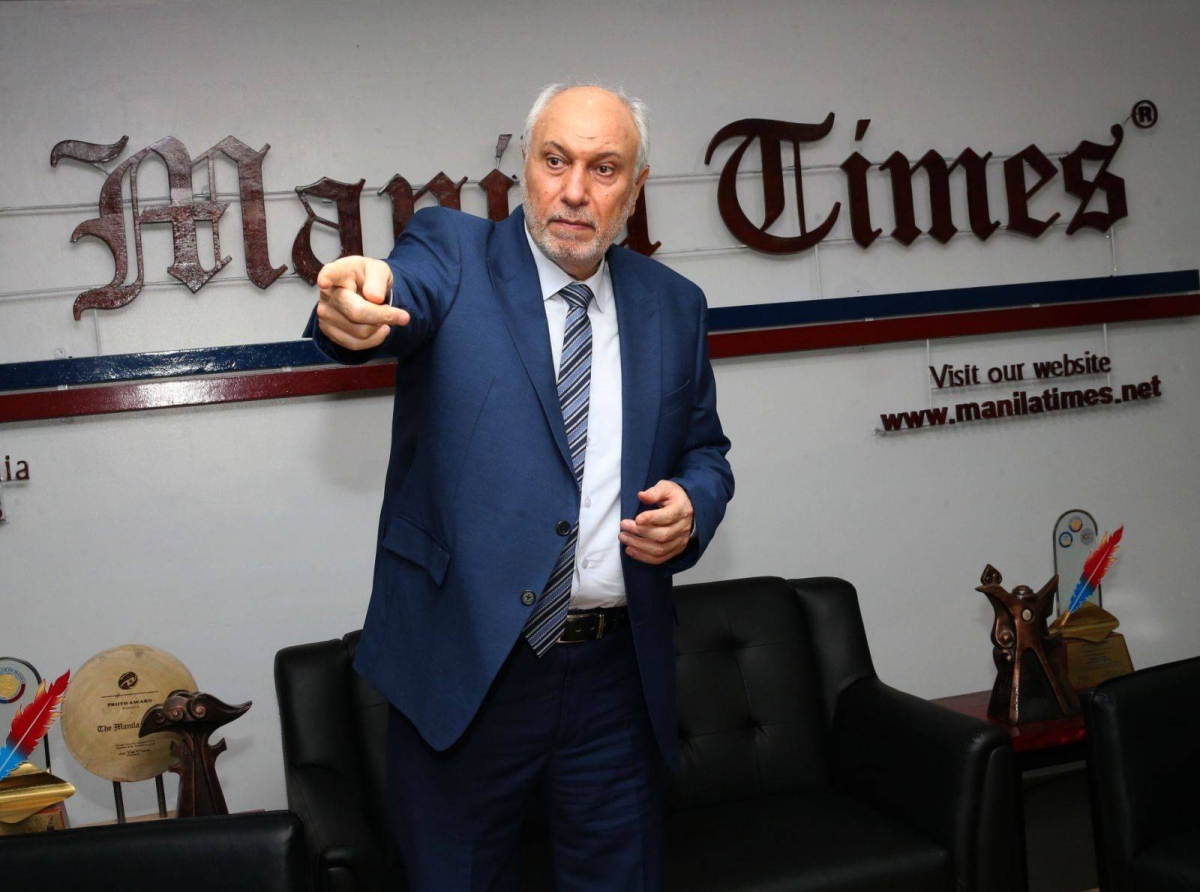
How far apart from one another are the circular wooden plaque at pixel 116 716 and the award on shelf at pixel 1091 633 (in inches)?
91.0

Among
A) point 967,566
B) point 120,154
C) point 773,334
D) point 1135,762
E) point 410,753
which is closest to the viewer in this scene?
point 410,753

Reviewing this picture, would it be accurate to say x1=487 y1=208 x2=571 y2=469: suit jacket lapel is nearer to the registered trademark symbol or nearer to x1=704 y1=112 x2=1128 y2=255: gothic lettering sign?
x1=704 y1=112 x2=1128 y2=255: gothic lettering sign

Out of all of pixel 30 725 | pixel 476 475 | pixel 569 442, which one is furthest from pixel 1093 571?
pixel 30 725

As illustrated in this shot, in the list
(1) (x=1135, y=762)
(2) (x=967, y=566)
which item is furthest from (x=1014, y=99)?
(1) (x=1135, y=762)

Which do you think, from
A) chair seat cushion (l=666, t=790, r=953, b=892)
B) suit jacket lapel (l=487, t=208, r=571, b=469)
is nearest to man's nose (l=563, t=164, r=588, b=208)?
suit jacket lapel (l=487, t=208, r=571, b=469)

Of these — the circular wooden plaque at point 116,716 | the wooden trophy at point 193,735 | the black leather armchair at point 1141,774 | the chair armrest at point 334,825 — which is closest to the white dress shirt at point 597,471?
the chair armrest at point 334,825

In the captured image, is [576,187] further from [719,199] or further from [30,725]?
[719,199]

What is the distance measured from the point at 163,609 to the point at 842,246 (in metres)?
2.28

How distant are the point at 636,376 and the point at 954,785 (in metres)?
1.32

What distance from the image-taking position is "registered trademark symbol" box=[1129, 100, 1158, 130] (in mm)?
3857

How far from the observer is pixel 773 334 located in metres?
3.52

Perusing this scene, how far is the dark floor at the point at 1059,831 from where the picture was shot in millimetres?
3150

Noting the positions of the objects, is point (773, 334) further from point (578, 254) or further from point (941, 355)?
point (578, 254)

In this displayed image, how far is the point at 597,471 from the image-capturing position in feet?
5.72
